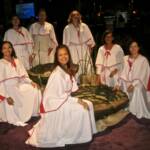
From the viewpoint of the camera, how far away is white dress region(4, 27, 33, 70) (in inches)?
341

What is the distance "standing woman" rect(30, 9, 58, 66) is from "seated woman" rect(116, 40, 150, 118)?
2.33 m

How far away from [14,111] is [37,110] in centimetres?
40

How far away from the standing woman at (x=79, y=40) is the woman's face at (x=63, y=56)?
2.71m

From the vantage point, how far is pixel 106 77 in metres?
8.08

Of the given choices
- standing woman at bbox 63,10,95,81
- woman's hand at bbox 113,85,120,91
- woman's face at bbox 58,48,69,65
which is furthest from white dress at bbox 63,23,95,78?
woman's face at bbox 58,48,69,65

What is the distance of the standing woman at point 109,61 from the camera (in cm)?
801

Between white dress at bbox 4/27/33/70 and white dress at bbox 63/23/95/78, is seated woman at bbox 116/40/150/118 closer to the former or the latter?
white dress at bbox 63/23/95/78

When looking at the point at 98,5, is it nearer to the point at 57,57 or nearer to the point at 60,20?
the point at 60,20

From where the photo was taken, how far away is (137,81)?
7273 millimetres

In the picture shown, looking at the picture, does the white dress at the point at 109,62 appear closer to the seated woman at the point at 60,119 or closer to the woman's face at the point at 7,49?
the woman's face at the point at 7,49

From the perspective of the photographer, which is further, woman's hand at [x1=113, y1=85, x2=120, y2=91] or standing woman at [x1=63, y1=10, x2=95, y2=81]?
standing woman at [x1=63, y1=10, x2=95, y2=81]

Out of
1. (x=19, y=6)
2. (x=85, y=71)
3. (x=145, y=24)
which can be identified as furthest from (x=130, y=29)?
(x=85, y=71)

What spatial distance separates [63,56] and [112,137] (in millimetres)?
1318

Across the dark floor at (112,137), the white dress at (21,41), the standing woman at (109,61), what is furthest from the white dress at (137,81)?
the white dress at (21,41)
